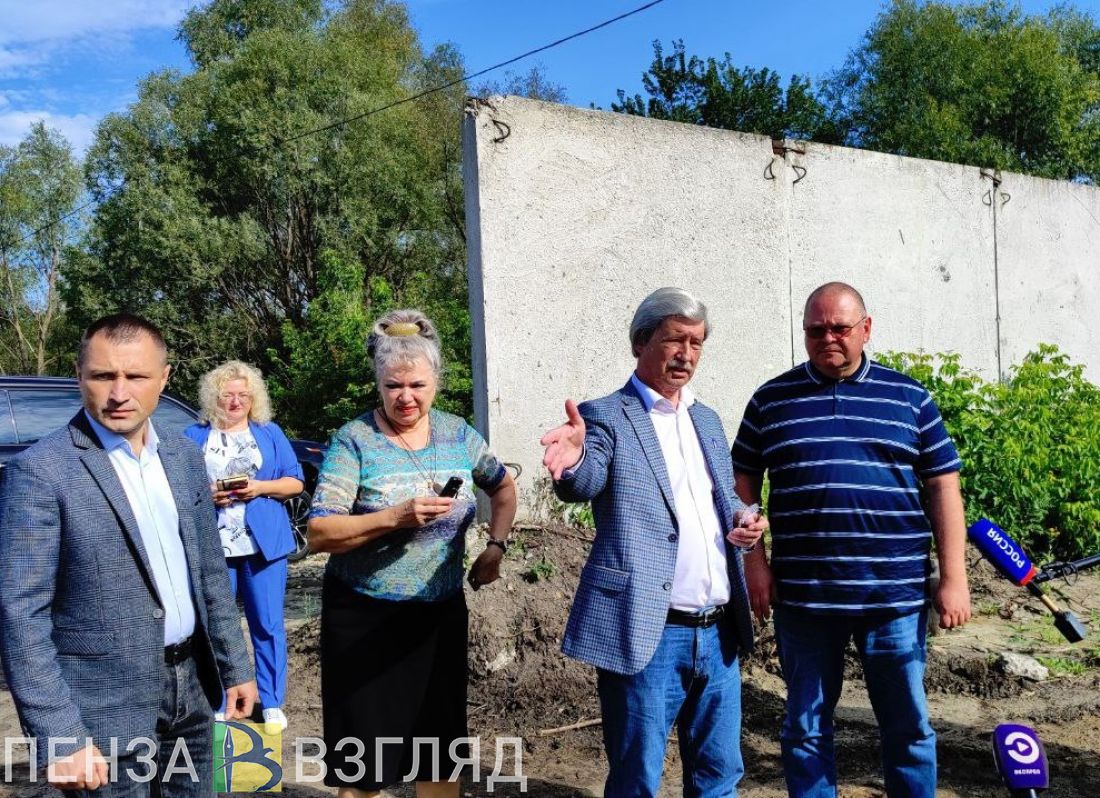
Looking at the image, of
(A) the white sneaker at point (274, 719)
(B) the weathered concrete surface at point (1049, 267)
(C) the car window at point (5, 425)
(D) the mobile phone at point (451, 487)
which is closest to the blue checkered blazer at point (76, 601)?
(D) the mobile phone at point (451, 487)

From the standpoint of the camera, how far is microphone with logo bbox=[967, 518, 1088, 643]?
2857 millimetres

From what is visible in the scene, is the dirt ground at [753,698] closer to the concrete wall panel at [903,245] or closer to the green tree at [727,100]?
the concrete wall panel at [903,245]

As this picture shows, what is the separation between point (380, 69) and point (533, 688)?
22983 mm

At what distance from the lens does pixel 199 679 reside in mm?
2738

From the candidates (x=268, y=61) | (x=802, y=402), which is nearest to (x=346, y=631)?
(x=802, y=402)

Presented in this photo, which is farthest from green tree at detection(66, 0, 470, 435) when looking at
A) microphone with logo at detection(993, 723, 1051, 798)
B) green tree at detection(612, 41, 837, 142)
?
microphone with logo at detection(993, 723, 1051, 798)

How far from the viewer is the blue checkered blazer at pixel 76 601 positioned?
2256mm

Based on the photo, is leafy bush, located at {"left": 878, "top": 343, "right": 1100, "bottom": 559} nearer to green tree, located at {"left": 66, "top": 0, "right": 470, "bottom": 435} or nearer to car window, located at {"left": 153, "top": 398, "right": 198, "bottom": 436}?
car window, located at {"left": 153, "top": 398, "right": 198, "bottom": 436}

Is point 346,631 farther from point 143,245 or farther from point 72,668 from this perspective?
point 143,245

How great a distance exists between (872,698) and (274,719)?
9.46 ft

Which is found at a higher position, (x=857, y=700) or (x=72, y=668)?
(x=72, y=668)

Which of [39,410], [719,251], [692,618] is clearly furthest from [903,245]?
[39,410]

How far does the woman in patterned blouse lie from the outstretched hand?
15.2 inches

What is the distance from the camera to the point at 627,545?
283 cm
